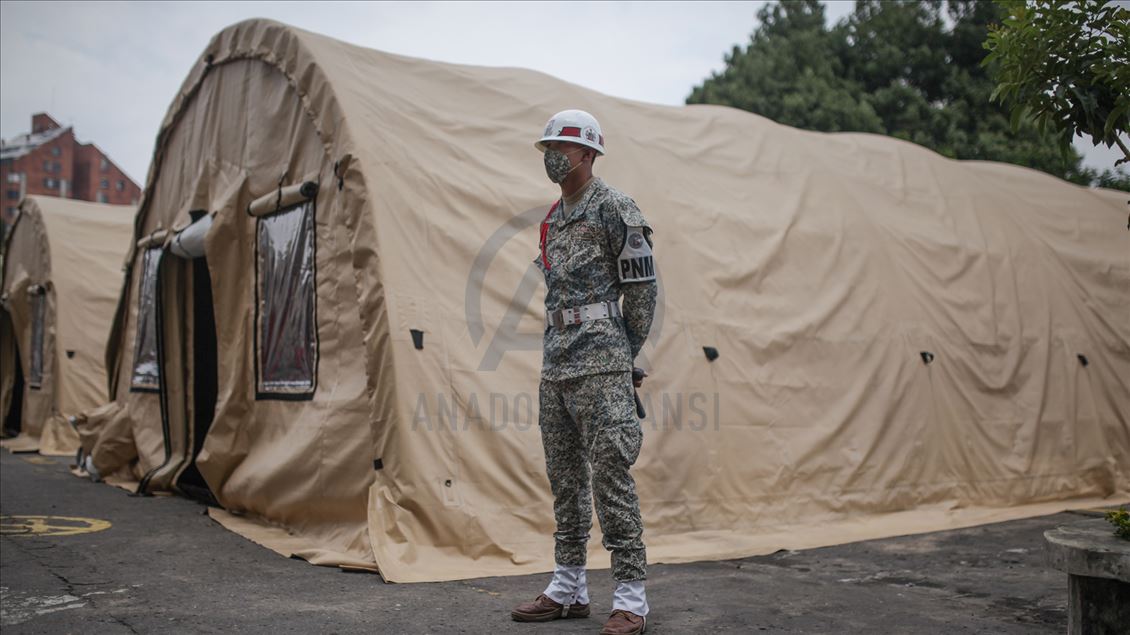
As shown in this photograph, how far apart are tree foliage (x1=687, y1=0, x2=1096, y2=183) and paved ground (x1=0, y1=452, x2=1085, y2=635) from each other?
49.8ft

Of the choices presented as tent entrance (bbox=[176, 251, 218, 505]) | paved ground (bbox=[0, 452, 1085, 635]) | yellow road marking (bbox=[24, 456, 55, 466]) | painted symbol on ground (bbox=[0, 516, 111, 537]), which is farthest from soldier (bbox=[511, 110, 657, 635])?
yellow road marking (bbox=[24, 456, 55, 466])

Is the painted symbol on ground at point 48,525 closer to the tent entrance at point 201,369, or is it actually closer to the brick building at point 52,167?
the tent entrance at point 201,369

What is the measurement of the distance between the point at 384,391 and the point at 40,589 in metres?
1.74

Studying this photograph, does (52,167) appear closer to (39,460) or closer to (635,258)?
(39,460)

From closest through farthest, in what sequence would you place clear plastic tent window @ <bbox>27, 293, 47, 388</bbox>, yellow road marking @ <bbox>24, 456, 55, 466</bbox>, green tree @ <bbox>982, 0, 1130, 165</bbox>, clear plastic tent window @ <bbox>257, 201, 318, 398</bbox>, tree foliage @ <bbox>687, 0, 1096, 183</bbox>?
green tree @ <bbox>982, 0, 1130, 165</bbox> → clear plastic tent window @ <bbox>257, 201, 318, 398</bbox> → yellow road marking @ <bbox>24, 456, 55, 466</bbox> → clear plastic tent window @ <bbox>27, 293, 47, 388</bbox> → tree foliage @ <bbox>687, 0, 1096, 183</bbox>

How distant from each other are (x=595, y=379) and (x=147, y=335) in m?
6.41

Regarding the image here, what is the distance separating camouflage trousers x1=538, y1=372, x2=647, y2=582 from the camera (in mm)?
3674

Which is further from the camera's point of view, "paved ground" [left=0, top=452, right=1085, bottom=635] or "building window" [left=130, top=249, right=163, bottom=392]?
"building window" [left=130, top=249, right=163, bottom=392]

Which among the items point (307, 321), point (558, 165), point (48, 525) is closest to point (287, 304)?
point (307, 321)

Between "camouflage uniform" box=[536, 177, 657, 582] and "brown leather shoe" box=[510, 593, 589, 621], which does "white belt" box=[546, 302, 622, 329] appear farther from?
"brown leather shoe" box=[510, 593, 589, 621]

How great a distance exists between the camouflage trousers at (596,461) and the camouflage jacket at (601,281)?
73 mm

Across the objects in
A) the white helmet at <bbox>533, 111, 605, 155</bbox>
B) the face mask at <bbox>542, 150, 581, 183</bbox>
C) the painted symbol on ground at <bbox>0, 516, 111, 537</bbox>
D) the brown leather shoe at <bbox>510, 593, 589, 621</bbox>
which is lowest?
the painted symbol on ground at <bbox>0, 516, 111, 537</bbox>

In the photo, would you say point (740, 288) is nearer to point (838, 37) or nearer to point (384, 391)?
point (384, 391)

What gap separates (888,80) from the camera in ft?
72.5
